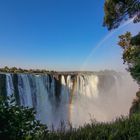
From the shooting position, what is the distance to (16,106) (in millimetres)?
4879

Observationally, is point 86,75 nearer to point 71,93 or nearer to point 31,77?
point 71,93

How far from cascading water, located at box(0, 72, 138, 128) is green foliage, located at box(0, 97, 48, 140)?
19.8m

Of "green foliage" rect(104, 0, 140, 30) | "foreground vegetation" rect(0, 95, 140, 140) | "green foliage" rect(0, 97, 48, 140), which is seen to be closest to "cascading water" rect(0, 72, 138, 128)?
"green foliage" rect(104, 0, 140, 30)

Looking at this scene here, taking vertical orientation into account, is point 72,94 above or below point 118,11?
below

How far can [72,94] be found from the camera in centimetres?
3453

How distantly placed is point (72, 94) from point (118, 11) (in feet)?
65.2

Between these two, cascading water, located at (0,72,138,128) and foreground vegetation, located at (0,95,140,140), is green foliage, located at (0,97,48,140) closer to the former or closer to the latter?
foreground vegetation, located at (0,95,140,140)

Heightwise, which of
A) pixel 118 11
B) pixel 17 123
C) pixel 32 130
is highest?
pixel 118 11

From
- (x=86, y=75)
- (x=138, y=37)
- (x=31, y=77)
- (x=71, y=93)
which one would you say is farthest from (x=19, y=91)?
(x=138, y=37)

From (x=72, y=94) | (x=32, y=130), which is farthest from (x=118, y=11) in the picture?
(x=72, y=94)

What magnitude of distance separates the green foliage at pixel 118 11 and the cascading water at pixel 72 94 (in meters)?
10.9

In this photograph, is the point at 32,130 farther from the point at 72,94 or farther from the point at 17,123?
the point at 72,94

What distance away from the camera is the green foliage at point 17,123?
4609 millimetres

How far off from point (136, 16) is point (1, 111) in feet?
38.5
